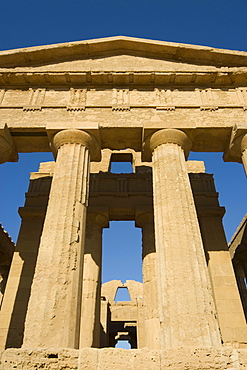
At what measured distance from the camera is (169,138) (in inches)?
464

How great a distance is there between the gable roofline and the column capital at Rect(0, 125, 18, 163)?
3950 mm

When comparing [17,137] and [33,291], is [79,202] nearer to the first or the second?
[33,291]

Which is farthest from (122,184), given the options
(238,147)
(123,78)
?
(238,147)

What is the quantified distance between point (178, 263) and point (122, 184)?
9.13 meters

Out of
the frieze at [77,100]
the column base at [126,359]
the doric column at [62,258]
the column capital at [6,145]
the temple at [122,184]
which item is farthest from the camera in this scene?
the frieze at [77,100]

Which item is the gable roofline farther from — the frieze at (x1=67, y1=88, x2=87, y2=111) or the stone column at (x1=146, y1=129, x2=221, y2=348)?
the stone column at (x1=146, y1=129, x2=221, y2=348)

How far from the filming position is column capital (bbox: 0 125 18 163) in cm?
1195

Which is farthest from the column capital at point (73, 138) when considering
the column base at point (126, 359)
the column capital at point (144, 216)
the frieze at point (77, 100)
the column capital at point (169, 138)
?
the column base at point (126, 359)

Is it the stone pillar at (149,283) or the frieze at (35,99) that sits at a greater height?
the frieze at (35,99)

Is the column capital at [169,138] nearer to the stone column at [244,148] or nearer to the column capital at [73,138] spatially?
the stone column at [244,148]

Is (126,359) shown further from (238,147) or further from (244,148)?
(238,147)

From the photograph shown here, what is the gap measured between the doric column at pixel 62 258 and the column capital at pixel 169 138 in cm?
253

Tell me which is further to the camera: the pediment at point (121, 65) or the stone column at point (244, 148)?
the pediment at point (121, 65)

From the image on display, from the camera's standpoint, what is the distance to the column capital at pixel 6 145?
11.9 m
